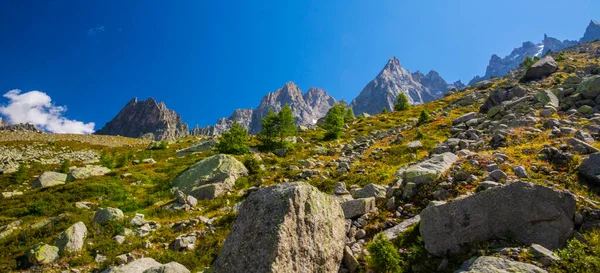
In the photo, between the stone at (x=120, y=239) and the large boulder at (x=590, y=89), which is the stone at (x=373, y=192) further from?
the large boulder at (x=590, y=89)

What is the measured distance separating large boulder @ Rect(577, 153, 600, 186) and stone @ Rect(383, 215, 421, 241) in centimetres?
526

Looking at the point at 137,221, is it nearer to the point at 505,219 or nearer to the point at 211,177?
the point at 211,177

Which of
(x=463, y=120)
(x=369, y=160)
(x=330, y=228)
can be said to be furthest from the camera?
(x=463, y=120)

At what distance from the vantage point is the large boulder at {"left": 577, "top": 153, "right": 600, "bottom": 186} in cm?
827

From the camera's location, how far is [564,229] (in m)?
6.43

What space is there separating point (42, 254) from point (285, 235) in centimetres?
1153

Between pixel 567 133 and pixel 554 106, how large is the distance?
11.1 m

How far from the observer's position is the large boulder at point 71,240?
38.4ft

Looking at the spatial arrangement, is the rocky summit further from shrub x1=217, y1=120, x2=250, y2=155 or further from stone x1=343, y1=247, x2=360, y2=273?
shrub x1=217, y1=120, x2=250, y2=155

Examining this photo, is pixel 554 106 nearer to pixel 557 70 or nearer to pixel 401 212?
pixel 401 212

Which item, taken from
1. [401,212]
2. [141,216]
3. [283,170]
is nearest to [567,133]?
[401,212]

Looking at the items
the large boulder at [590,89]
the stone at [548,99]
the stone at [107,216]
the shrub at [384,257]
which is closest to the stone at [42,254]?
the stone at [107,216]

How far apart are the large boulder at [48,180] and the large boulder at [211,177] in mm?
17742

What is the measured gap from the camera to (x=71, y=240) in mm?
11969
